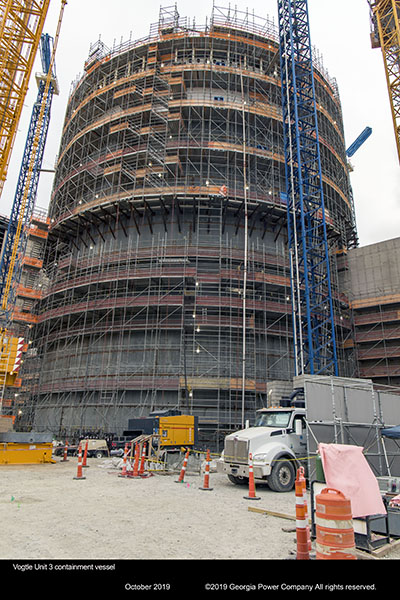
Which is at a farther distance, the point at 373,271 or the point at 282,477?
the point at 373,271

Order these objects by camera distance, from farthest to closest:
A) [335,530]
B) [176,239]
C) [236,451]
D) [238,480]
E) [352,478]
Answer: [176,239] < [238,480] < [236,451] < [352,478] < [335,530]

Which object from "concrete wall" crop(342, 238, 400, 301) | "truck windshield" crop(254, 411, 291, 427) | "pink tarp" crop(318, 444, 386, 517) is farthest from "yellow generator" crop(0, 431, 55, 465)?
"concrete wall" crop(342, 238, 400, 301)

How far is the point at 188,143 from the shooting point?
93.6 ft

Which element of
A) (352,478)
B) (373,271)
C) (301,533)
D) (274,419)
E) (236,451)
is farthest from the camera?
(373,271)

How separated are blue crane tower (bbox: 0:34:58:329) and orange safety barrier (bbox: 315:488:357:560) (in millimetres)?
32092

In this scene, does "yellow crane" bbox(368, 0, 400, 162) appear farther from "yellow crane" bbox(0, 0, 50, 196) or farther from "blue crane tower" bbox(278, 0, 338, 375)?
"yellow crane" bbox(0, 0, 50, 196)

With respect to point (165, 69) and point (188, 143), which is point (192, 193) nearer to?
point (188, 143)

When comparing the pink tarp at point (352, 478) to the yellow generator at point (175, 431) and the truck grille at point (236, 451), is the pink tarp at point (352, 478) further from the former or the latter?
the yellow generator at point (175, 431)

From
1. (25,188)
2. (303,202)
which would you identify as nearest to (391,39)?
(303,202)

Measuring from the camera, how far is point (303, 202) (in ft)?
88.2

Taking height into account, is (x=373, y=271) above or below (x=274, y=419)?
above

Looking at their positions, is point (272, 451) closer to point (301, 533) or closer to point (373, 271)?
point (301, 533)

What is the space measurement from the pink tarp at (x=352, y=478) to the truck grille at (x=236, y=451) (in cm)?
597

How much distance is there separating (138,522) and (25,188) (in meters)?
39.6
